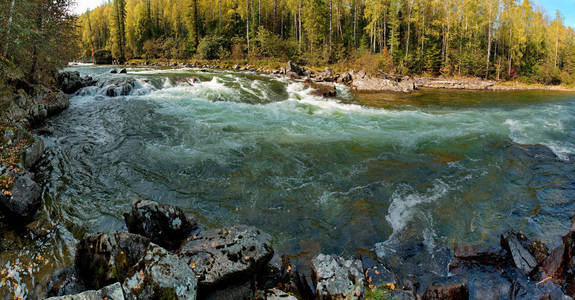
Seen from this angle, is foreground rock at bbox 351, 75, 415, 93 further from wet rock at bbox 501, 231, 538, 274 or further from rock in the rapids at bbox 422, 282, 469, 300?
rock in the rapids at bbox 422, 282, 469, 300

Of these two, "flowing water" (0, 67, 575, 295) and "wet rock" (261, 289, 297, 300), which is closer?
"wet rock" (261, 289, 297, 300)

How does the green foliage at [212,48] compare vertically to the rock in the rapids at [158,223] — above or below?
above

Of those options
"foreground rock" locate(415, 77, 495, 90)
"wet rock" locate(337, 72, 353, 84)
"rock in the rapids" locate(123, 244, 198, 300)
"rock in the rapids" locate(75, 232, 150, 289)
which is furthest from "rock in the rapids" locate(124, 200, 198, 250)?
"foreground rock" locate(415, 77, 495, 90)

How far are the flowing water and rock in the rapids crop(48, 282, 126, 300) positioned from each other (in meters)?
1.95

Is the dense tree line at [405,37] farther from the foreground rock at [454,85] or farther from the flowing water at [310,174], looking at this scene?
the flowing water at [310,174]

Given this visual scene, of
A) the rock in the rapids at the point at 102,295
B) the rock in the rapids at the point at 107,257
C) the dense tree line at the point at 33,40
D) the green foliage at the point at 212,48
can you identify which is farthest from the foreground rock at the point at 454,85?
the rock in the rapids at the point at 102,295

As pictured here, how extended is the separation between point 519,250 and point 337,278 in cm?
382

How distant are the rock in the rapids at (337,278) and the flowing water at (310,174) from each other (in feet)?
4.77

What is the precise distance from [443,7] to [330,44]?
18.7m

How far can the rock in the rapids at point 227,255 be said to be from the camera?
4289 millimetres

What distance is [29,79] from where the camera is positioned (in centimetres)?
1472

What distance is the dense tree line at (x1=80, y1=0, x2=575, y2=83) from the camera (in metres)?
42.5

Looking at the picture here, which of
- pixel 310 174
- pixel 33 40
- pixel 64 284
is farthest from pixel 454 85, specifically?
pixel 64 284

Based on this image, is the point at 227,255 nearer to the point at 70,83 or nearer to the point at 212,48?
the point at 70,83
